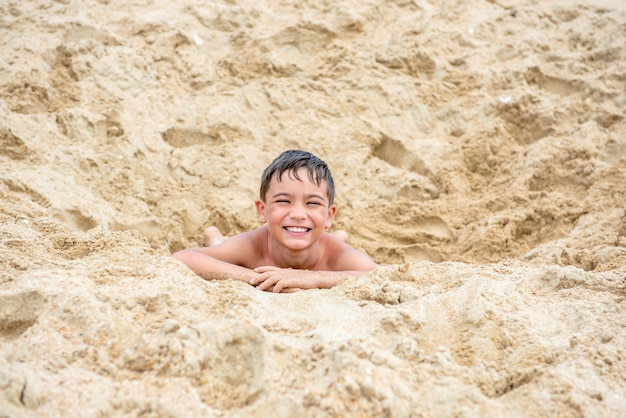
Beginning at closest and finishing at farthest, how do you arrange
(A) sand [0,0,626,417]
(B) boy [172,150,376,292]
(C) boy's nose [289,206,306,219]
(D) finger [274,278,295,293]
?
(A) sand [0,0,626,417] < (D) finger [274,278,295,293] < (B) boy [172,150,376,292] < (C) boy's nose [289,206,306,219]

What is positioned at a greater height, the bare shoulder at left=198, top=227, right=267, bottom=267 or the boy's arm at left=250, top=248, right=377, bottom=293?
the boy's arm at left=250, top=248, right=377, bottom=293

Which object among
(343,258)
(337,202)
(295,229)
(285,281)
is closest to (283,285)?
(285,281)

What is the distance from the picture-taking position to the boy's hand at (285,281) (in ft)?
7.75

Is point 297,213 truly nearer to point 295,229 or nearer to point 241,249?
point 295,229

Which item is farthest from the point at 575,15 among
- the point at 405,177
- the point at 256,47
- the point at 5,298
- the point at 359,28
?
the point at 5,298

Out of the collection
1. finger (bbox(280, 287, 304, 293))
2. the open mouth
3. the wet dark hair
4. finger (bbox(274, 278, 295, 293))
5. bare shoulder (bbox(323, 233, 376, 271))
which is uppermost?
the wet dark hair

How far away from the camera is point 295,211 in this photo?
2.78 meters

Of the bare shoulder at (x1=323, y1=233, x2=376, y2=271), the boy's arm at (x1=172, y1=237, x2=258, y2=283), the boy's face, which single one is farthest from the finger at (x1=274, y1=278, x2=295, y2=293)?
the bare shoulder at (x1=323, y1=233, x2=376, y2=271)

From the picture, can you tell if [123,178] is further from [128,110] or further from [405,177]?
[405,177]

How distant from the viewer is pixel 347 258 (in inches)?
118

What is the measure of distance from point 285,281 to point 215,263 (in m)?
0.40

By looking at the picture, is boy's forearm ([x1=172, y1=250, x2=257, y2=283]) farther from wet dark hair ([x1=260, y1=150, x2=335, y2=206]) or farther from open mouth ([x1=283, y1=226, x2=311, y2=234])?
wet dark hair ([x1=260, y1=150, x2=335, y2=206])

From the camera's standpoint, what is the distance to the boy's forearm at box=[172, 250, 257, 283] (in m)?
2.48

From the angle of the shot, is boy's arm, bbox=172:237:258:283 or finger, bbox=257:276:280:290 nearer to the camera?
finger, bbox=257:276:280:290
